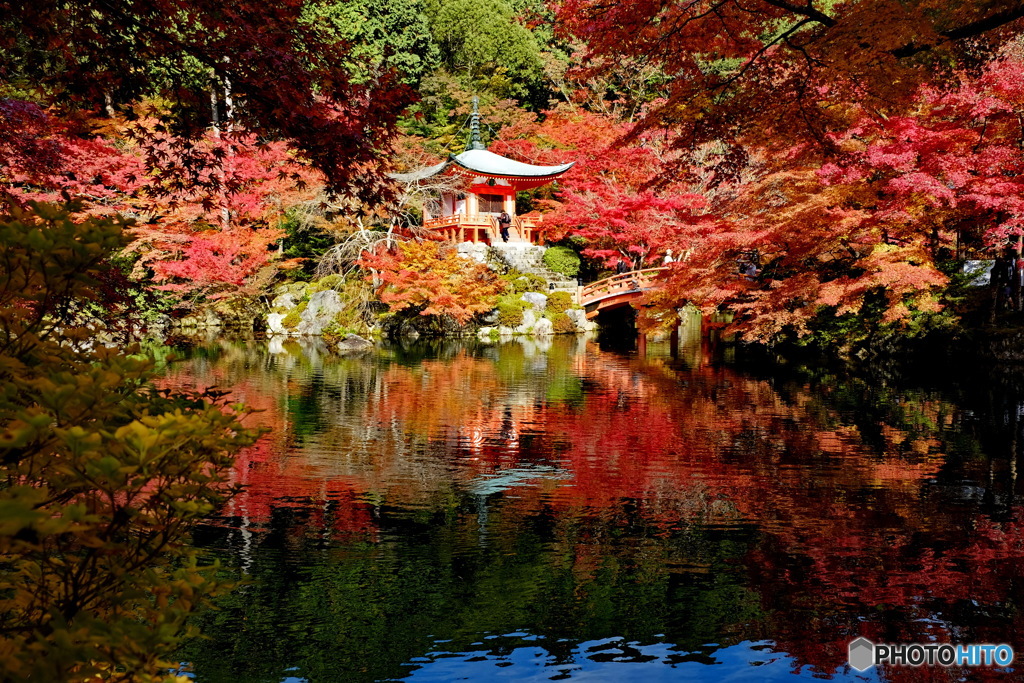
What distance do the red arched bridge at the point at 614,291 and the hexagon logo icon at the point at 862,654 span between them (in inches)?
773

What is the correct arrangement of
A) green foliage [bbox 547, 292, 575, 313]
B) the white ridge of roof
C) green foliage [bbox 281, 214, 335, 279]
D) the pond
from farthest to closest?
1. green foliage [bbox 281, 214, 335, 279]
2. the white ridge of roof
3. green foliage [bbox 547, 292, 575, 313]
4. the pond

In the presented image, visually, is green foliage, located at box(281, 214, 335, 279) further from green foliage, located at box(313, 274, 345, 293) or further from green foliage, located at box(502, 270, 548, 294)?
green foliage, located at box(502, 270, 548, 294)

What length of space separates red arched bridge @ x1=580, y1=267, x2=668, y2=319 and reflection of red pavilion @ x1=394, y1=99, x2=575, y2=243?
13.7 feet

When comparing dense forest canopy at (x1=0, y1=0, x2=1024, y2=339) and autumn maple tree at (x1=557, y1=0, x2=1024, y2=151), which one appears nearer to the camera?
dense forest canopy at (x1=0, y1=0, x2=1024, y2=339)

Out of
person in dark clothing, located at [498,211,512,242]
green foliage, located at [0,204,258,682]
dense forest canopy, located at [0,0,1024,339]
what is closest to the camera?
green foliage, located at [0,204,258,682]

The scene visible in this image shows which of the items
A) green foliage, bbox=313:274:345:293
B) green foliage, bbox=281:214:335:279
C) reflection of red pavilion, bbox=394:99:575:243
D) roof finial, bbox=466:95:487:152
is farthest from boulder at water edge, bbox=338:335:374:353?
roof finial, bbox=466:95:487:152

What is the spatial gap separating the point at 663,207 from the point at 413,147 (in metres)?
10.7

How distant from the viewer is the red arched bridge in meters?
23.5

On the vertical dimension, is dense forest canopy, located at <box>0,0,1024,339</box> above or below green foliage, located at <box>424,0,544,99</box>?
below

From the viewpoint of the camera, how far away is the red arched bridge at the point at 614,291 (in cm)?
2348

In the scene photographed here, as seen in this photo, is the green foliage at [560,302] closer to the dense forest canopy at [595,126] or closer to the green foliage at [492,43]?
the dense forest canopy at [595,126]

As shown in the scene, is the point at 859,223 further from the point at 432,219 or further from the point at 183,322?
the point at 183,322

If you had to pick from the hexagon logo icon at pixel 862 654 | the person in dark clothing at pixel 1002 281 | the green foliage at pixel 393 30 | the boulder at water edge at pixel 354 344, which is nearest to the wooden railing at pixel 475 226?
the green foliage at pixel 393 30

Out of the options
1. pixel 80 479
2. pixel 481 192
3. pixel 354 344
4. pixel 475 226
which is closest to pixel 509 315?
pixel 475 226
